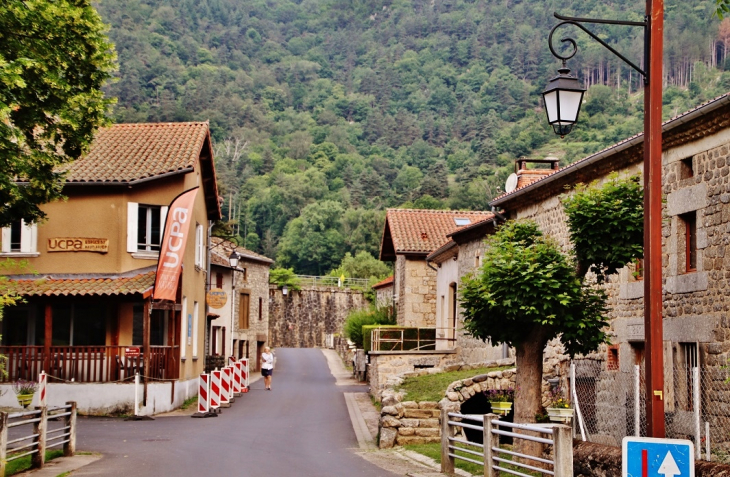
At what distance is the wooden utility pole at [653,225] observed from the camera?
8.70 meters

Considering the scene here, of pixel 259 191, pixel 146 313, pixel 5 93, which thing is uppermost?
pixel 259 191

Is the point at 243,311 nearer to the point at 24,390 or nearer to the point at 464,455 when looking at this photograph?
the point at 24,390

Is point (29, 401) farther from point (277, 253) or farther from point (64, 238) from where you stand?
point (277, 253)

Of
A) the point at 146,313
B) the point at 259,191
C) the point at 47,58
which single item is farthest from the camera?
the point at 259,191

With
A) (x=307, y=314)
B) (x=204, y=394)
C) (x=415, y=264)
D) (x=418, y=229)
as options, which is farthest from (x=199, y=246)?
(x=307, y=314)

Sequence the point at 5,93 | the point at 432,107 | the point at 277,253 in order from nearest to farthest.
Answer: the point at 5,93, the point at 277,253, the point at 432,107

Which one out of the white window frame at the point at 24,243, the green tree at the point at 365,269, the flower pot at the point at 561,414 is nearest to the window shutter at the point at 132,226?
the white window frame at the point at 24,243

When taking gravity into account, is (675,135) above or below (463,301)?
above

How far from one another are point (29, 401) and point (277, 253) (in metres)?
78.2

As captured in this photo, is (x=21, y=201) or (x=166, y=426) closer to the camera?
(x=21, y=201)

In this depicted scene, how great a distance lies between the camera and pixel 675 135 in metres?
16.2

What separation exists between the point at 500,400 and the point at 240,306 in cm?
3164

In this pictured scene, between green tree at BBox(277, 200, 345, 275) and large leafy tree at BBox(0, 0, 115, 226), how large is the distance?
79.4 metres

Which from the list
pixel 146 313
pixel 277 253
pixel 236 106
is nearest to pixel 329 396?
pixel 146 313
